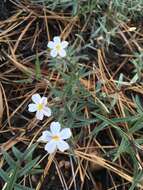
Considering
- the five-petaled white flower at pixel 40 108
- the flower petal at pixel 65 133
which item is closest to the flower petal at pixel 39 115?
the five-petaled white flower at pixel 40 108

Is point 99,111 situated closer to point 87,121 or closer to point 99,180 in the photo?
point 87,121

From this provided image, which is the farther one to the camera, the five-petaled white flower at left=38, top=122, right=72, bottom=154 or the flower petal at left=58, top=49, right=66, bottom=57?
the flower petal at left=58, top=49, right=66, bottom=57

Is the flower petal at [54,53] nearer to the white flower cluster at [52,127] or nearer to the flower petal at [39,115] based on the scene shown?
the white flower cluster at [52,127]

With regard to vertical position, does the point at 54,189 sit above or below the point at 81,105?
below

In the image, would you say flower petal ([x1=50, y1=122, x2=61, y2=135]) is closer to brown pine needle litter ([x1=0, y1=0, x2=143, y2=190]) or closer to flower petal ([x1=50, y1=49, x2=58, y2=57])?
brown pine needle litter ([x1=0, y1=0, x2=143, y2=190])

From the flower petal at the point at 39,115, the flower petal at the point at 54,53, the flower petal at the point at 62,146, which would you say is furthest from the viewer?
the flower petal at the point at 54,53

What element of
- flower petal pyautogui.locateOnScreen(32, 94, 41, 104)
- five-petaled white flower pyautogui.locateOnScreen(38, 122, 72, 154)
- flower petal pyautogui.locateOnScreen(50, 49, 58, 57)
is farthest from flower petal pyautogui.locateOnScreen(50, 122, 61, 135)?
flower petal pyautogui.locateOnScreen(50, 49, 58, 57)

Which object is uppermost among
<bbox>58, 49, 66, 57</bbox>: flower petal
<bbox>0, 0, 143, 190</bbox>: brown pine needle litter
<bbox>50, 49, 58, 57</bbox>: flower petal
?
<bbox>50, 49, 58, 57</bbox>: flower petal

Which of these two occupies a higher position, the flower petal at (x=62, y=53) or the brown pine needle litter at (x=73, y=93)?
the flower petal at (x=62, y=53)

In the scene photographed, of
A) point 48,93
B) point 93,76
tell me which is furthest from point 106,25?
point 48,93
